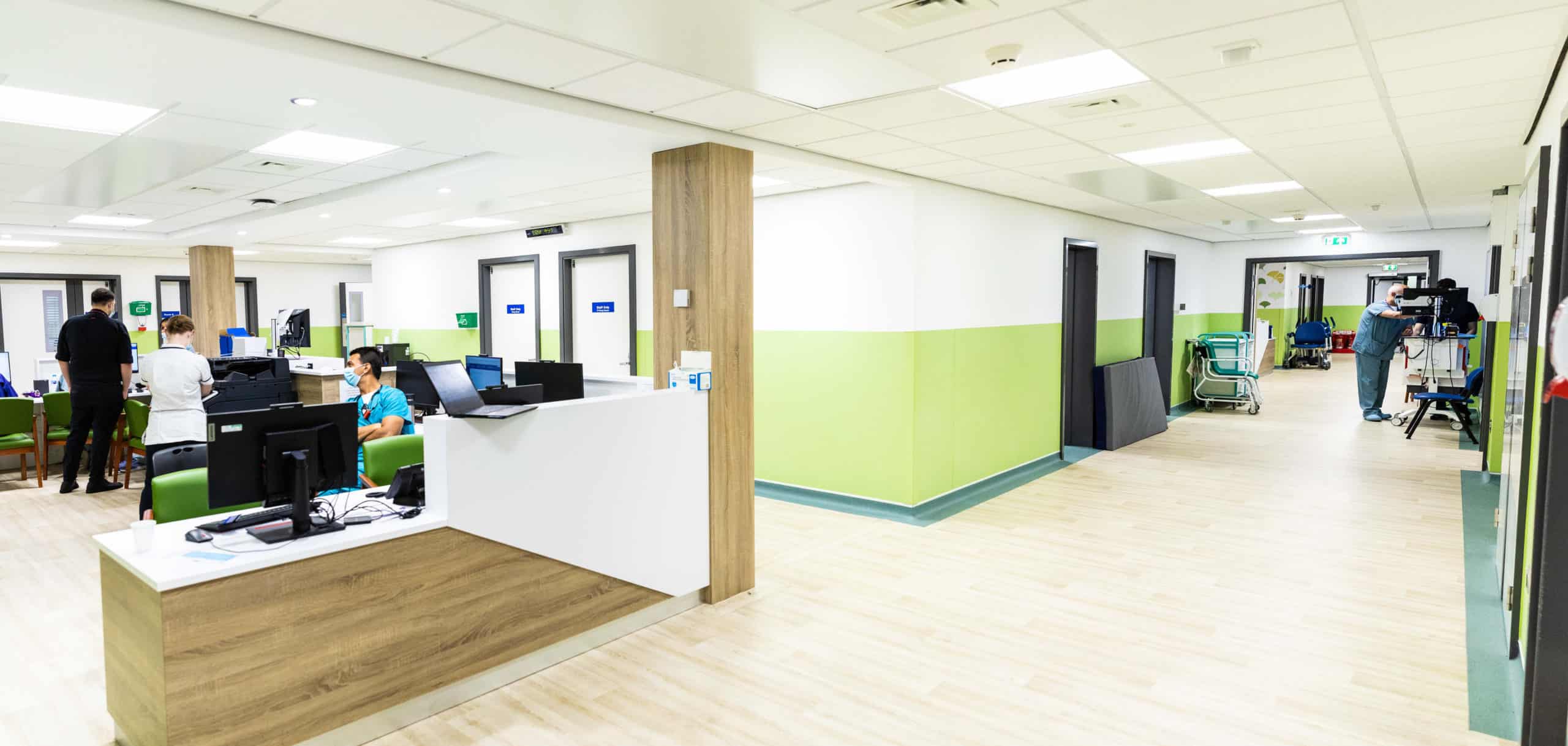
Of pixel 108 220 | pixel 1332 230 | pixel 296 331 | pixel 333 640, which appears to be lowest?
pixel 333 640

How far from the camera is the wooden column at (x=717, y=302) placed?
4.19 meters

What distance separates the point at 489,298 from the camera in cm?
945

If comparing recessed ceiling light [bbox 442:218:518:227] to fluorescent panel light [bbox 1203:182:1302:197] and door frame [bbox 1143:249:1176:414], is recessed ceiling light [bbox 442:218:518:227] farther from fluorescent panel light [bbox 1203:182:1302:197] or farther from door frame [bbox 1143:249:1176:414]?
door frame [bbox 1143:249:1176:414]

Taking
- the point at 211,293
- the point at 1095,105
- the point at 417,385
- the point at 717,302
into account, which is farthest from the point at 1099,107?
the point at 211,293

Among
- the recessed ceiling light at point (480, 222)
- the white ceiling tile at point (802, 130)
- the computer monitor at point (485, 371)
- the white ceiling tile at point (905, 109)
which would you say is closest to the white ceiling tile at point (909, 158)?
the white ceiling tile at point (802, 130)

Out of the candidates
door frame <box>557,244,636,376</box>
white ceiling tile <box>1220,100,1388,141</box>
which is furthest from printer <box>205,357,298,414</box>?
white ceiling tile <box>1220,100,1388,141</box>

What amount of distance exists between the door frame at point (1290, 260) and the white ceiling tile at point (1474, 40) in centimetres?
876

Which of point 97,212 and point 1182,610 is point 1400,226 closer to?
→ point 1182,610

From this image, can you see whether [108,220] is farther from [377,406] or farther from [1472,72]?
[1472,72]

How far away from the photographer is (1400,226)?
9.77 m

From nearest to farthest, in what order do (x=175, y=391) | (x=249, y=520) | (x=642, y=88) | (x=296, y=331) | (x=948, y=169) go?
(x=249, y=520) → (x=642, y=88) → (x=948, y=169) → (x=175, y=391) → (x=296, y=331)

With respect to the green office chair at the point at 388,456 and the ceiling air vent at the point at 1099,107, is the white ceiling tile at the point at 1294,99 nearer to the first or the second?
the ceiling air vent at the point at 1099,107

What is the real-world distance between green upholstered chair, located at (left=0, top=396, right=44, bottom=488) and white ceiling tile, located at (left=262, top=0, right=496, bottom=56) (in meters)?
6.74

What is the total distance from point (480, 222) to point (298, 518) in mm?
5903
